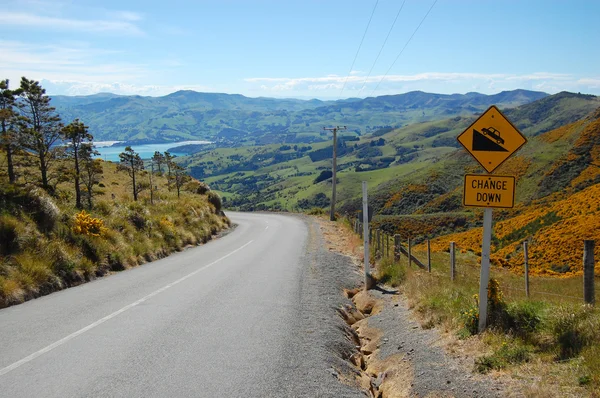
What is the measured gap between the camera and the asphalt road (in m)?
5.30

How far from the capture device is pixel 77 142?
69.3 ft

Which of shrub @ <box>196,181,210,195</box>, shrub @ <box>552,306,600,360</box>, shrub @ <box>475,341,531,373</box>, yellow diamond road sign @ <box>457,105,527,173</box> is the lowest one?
shrub @ <box>196,181,210,195</box>

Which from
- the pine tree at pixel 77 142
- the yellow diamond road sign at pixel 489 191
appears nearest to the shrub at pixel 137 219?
the pine tree at pixel 77 142

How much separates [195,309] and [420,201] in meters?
62.0

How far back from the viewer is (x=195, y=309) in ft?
30.0

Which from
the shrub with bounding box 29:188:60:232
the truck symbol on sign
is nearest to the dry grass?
the truck symbol on sign

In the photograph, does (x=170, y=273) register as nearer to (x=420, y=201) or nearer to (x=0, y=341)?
(x=0, y=341)

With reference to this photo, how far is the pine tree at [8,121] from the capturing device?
1596 centimetres

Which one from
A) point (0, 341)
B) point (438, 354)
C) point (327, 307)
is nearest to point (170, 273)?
point (327, 307)

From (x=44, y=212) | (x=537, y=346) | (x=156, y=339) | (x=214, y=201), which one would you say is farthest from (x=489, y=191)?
(x=214, y=201)

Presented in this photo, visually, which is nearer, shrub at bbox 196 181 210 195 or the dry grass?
the dry grass

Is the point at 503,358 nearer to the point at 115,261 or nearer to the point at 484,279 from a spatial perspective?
the point at 484,279

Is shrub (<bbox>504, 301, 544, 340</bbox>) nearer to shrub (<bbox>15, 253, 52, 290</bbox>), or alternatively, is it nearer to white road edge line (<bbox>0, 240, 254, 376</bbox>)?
white road edge line (<bbox>0, 240, 254, 376</bbox>)

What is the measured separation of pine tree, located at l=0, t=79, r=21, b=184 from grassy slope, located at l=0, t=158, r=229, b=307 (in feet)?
7.57
